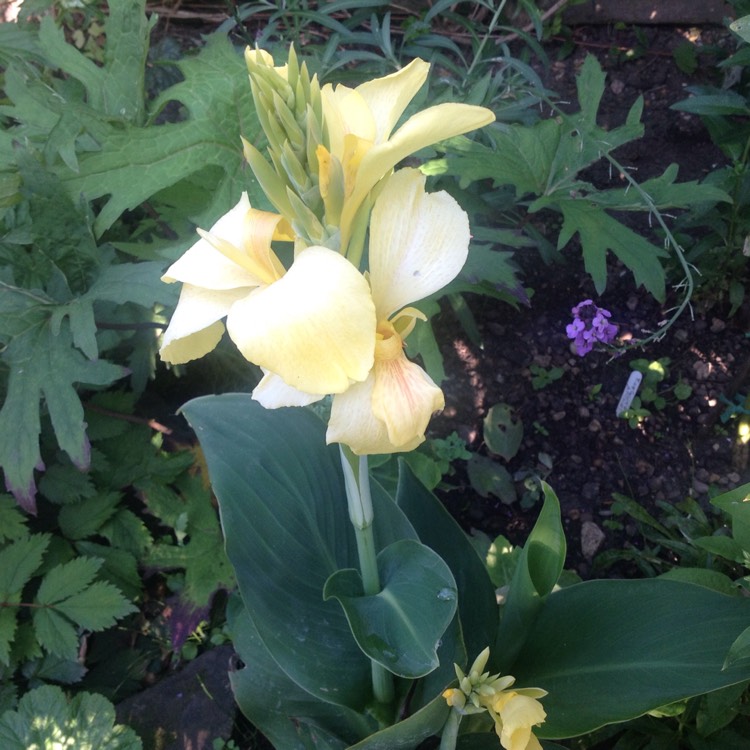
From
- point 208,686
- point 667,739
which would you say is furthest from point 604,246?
point 208,686

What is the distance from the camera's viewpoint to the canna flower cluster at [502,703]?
0.89 meters

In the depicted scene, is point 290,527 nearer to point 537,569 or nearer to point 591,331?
point 537,569

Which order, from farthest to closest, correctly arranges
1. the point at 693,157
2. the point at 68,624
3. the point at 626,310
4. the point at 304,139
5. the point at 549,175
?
1. the point at 693,157
2. the point at 626,310
3. the point at 549,175
4. the point at 68,624
5. the point at 304,139

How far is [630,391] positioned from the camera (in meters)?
1.99

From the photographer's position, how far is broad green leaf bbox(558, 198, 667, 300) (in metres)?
1.59

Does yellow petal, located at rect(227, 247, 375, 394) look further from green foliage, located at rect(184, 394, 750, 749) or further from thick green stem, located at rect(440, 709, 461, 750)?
thick green stem, located at rect(440, 709, 461, 750)

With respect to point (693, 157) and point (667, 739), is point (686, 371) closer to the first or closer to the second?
point (693, 157)

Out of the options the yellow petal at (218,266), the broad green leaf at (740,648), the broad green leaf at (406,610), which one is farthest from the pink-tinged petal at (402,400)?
the broad green leaf at (740,648)

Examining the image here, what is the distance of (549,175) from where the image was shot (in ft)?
5.55

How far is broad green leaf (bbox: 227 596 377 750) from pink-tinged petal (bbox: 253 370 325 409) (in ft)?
2.70

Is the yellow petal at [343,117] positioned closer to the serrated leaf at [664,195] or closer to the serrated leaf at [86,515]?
the serrated leaf at [664,195]

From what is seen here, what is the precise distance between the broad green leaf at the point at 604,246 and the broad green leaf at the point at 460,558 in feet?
2.29

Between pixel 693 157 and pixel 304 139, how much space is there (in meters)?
2.62

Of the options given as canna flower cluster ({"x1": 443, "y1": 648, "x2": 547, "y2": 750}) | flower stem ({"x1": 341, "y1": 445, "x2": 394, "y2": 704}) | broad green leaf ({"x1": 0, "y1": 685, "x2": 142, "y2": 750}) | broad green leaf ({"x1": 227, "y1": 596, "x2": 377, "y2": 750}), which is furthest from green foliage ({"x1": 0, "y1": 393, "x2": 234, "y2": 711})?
canna flower cluster ({"x1": 443, "y1": 648, "x2": 547, "y2": 750})
